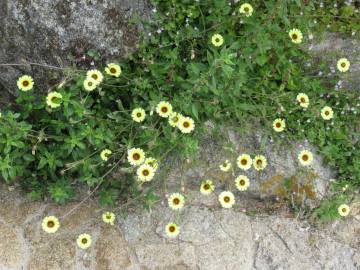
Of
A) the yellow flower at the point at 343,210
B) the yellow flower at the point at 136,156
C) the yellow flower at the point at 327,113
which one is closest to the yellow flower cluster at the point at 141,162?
the yellow flower at the point at 136,156

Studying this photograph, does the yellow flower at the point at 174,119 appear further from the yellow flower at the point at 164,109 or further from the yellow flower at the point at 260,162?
the yellow flower at the point at 260,162

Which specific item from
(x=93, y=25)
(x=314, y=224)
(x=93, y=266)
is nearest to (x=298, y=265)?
(x=314, y=224)

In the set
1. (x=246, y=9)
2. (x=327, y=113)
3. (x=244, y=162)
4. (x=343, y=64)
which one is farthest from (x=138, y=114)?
(x=343, y=64)

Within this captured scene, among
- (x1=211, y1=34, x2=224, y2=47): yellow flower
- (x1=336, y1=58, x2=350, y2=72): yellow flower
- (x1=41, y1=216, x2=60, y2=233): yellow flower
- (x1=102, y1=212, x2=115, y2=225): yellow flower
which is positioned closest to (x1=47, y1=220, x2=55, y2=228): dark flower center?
(x1=41, y1=216, x2=60, y2=233): yellow flower

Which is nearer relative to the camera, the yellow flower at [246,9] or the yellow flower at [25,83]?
the yellow flower at [25,83]

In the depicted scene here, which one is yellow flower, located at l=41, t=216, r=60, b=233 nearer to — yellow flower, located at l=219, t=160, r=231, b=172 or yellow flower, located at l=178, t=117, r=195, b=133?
yellow flower, located at l=178, t=117, r=195, b=133

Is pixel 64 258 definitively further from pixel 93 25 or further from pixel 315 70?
pixel 315 70

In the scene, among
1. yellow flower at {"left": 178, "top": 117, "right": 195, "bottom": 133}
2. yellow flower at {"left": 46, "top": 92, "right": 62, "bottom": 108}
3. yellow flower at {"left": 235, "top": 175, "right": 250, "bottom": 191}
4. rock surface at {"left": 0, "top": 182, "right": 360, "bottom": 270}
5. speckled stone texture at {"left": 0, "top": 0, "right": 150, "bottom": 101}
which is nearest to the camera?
yellow flower at {"left": 46, "top": 92, "right": 62, "bottom": 108}
